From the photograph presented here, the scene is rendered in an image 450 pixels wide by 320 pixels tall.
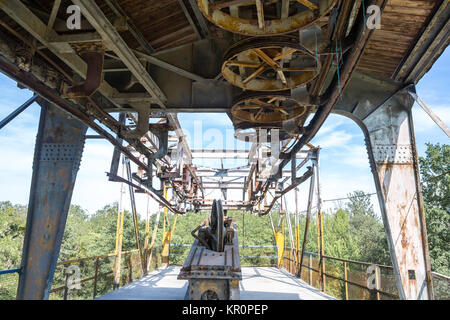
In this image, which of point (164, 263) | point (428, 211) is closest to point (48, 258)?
point (164, 263)

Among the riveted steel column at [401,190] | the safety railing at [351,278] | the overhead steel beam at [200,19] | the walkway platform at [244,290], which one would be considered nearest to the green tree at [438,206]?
the safety railing at [351,278]

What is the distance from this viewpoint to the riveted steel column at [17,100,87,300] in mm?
4949

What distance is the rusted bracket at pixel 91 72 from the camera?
3.89 meters

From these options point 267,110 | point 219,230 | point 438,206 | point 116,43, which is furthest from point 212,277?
point 438,206

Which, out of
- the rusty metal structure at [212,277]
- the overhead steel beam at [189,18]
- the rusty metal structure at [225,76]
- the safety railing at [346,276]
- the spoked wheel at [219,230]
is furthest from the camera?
the safety railing at [346,276]

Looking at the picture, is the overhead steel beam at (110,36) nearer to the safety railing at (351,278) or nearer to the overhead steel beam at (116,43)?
the overhead steel beam at (116,43)

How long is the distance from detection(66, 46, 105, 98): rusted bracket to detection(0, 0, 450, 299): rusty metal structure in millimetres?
16

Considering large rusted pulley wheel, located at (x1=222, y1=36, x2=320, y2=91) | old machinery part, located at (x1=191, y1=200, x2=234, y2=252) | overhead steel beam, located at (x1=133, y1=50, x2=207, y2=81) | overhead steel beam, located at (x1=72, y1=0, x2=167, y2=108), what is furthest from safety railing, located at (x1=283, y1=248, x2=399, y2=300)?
overhead steel beam, located at (x1=72, y1=0, x2=167, y2=108)

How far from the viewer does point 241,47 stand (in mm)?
3988

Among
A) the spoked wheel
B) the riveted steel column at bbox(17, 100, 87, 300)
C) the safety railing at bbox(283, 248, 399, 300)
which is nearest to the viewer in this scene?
the riveted steel column at bbox(17, 100, 87, 300)

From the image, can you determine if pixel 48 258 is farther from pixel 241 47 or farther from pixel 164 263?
pixel 164 263

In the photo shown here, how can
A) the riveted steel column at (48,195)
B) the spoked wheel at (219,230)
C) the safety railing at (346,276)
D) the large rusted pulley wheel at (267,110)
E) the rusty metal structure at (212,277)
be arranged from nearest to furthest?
the rusty metal structure at (212,277) → the riveted steel column at (48,195) → the spoked wheel at (219,230) → the large rusted pulley wheel at (267,110) → the safety railing at (346,276)

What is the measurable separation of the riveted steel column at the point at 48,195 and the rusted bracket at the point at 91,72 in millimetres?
1571

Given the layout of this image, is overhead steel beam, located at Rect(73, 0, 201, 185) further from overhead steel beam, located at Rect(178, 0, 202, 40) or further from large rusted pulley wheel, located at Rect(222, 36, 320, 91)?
large rusted pulley wheel, located at Rect(222, 36, 320, 91)
